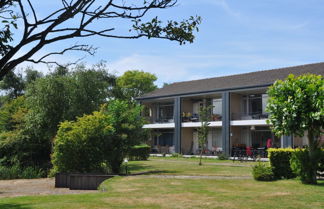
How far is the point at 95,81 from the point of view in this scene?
23.8 m

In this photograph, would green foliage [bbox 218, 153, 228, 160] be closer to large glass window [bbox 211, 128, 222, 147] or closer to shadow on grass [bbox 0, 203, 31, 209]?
large glass window [bbox 211, 128, 222, 147]

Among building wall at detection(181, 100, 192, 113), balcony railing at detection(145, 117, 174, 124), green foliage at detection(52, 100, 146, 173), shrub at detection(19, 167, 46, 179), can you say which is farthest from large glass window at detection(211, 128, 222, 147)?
shrub at detection(19, 167, 46, 179)

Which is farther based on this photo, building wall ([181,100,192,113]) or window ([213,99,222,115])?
building wall ([181,100,192,113])

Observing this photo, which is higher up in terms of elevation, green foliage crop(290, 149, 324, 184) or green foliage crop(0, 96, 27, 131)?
green foliage crop(0, 96, 27, 131)

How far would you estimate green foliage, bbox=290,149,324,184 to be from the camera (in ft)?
45.9

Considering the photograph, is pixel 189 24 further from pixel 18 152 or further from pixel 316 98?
pixel 18 152

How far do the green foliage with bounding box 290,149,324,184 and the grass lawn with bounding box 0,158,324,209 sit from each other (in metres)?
0.44

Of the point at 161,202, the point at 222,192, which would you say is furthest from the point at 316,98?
the point at 161,202

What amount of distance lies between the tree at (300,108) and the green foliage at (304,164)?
0.17 ft

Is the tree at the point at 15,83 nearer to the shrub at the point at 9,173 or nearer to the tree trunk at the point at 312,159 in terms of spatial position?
the shrub at the point at 9,173

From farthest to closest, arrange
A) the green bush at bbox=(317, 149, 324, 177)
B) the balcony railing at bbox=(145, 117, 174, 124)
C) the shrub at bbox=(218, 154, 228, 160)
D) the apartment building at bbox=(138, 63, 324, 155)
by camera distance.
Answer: the balcony railing at bbox=(145, 117, 174, 124), the apartment building at bbox=(138, 63, 324, 155), the shrub at bbox=(218, 154, 228, 160), the green bush at bbox=(317, 149, 324, 177)

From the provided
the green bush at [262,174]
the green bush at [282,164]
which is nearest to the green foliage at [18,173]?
the green bush at [262,174]

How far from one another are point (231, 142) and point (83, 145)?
55.7ft

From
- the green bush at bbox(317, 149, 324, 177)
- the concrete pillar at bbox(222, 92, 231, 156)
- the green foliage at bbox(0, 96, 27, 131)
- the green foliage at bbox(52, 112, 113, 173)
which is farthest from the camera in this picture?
the concrete pillar at bbox(222, 92, 231, 156)
